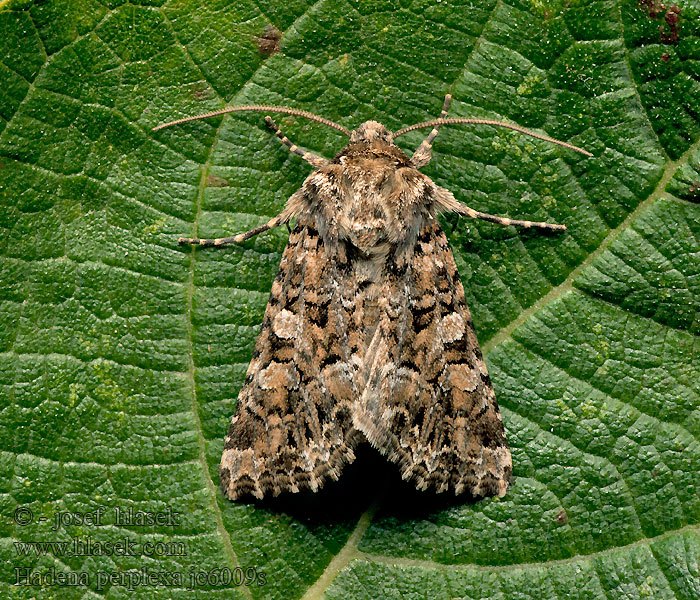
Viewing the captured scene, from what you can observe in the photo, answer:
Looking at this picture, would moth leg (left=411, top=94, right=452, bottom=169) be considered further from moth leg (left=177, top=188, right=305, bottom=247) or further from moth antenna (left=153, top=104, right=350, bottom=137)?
moth leg (left=177, top=188, right=305, bottom=247)

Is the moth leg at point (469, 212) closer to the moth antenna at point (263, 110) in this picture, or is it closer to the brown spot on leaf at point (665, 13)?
the moth antenna at point (263, 110)

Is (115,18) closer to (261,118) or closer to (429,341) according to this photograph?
(261,118)

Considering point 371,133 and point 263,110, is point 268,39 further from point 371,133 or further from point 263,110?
point 371,133

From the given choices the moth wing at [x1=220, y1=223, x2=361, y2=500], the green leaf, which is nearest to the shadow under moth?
the moth wing at [x1=220, y1=223, x2=361, y2=500]

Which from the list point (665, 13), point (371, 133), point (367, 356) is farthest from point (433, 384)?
point (665, 13)

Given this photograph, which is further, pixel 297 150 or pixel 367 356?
pixel 297 150

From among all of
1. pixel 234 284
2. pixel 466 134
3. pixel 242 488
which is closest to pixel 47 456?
pixel 242 488
